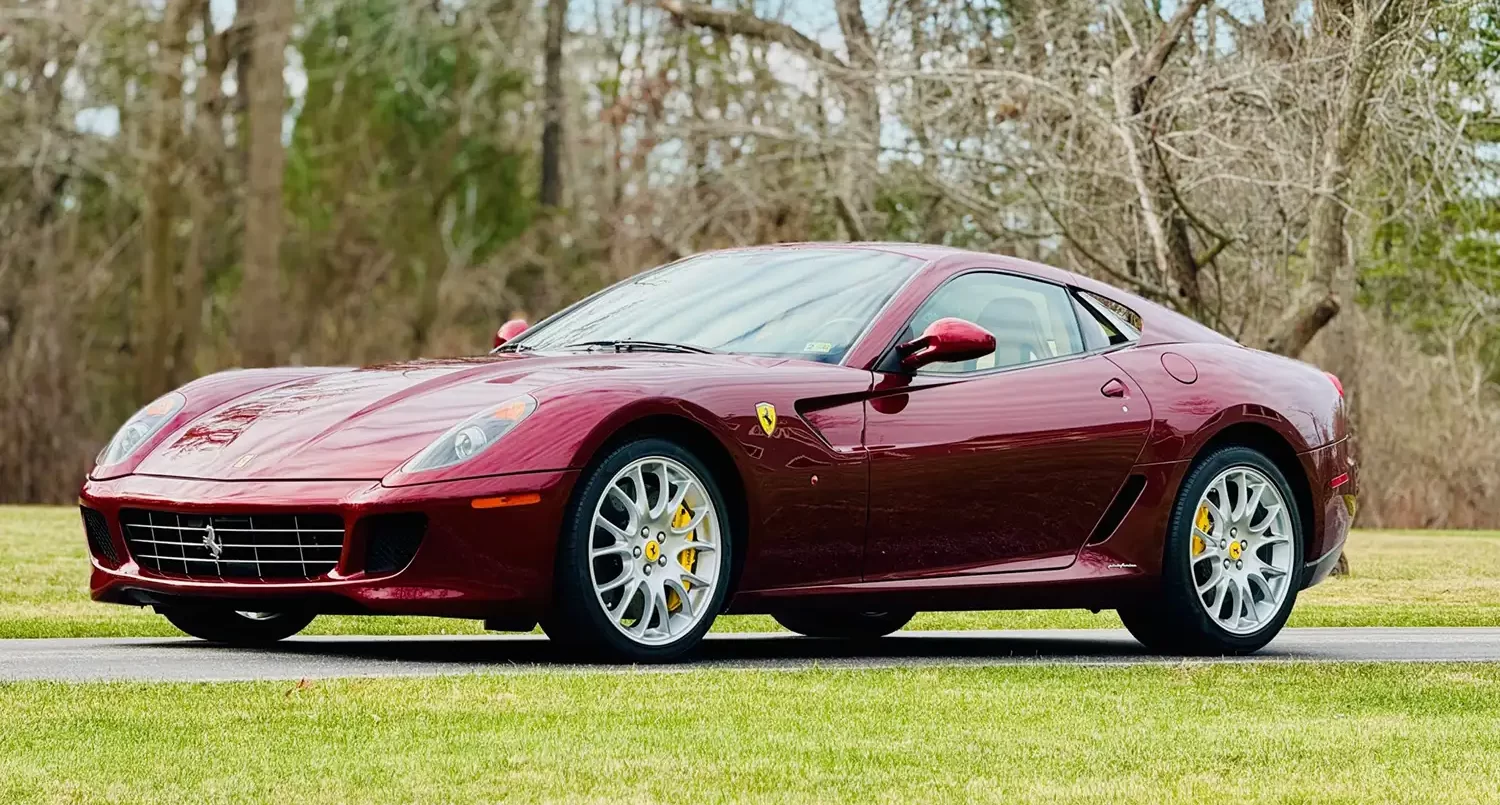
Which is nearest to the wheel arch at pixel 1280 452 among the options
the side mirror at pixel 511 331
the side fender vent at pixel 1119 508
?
the side fender vent at pixel 1119 508

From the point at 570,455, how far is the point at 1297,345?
32.5ft

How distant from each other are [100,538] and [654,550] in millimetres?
1942

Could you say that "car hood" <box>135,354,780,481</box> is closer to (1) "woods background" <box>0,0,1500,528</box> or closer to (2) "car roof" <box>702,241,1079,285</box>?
(2) "car roof" <box>702,241,1079,285</box>

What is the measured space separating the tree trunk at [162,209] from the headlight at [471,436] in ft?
84.5

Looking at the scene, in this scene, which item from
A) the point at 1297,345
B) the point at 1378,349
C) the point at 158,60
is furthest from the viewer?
the point at 158,60

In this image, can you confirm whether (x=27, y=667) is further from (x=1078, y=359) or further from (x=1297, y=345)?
(x=1297, y=345)

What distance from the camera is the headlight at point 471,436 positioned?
7355 millimetres

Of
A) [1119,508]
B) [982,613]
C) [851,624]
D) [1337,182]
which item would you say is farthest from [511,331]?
[1337,182]

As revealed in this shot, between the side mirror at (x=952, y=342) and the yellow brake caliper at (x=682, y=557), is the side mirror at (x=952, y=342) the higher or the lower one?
the higher one

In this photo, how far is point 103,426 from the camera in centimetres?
2998

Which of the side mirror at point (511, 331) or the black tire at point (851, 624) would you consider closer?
the side mirror at point (511, 331)

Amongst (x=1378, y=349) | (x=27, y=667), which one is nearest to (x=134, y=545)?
(x=27, y=667)

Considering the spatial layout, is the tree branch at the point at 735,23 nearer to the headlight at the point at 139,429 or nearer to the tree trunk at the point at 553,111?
the tree trunk at the point at 553,111

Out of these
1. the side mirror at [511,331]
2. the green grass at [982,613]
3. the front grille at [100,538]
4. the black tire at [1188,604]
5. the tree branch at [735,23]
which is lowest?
the green grass at [982,613]
